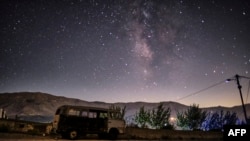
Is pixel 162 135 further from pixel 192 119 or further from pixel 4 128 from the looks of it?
pixel 192 119

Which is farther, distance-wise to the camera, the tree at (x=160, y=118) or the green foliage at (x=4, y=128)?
the tree at (x=160, y=118)

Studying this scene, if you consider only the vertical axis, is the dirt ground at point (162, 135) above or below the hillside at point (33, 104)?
below

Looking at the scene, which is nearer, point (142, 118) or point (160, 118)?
point (160, 118)

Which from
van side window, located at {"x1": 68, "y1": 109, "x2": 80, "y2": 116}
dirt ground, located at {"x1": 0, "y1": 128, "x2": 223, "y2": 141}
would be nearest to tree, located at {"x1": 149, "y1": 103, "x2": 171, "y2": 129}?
dirt ground, located at {"x1": 0, "y1": 128, "x2": 223, "y2": 141}

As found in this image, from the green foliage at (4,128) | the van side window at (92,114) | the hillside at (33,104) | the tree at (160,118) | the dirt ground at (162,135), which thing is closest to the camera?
the van side window at (92,114)

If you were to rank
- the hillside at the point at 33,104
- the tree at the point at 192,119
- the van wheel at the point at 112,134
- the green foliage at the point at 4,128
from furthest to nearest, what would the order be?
the hillside at the point at 33,104 → the tree at the point at 192,119 → the van wheel at the point at 112,134 → the green foliage at the point at 4,128

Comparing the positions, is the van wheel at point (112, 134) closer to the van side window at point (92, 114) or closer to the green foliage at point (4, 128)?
the van side window at point (92, 114)

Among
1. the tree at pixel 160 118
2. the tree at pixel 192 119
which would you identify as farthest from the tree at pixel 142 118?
the tree at pixel 192 119

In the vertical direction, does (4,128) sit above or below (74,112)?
below

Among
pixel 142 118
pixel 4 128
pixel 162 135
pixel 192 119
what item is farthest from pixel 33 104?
pixel 162 135

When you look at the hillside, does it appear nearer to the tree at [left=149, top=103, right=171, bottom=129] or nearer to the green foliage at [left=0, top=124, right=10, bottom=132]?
the tree at [left=149, top=103, right=171, bottom=129]

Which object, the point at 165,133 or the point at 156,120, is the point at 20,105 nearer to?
the point at 156,120

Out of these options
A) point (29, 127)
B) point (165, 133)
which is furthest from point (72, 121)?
point (165, 133)

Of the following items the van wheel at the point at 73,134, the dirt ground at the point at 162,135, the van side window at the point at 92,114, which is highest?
the van side window at the point at 92,114
